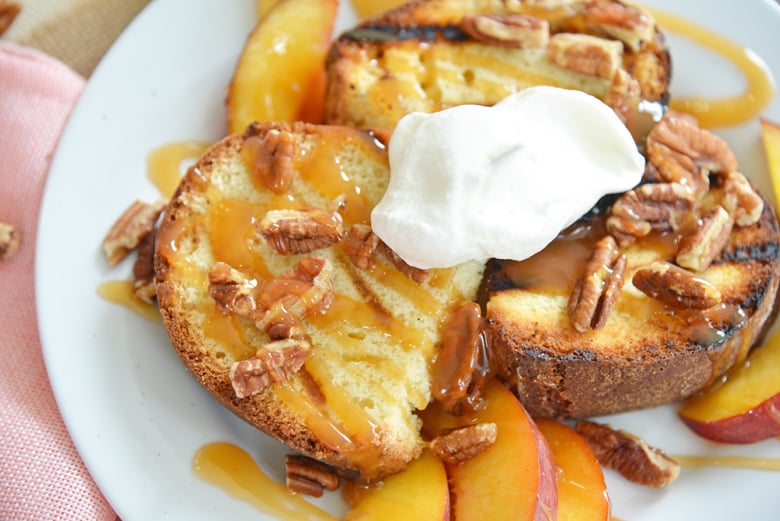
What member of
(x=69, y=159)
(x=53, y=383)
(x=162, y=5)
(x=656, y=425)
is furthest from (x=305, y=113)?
(x=656, y=425)

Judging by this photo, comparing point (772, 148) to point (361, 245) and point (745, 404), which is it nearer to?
point (745, 404)

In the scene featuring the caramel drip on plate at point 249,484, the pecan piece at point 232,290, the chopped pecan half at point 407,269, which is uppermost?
the chopped pecan half at point 407,269

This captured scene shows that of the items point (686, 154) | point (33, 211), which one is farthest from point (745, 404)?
point (33, 211)

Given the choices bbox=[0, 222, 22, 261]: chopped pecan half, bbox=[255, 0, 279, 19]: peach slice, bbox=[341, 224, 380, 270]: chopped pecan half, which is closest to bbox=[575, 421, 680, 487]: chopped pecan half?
bbox=[341, 224, 380, 270]: chopped pecan half

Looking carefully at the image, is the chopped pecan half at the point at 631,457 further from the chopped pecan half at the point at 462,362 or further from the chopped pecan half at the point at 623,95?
the chopped pecan half at the point at 623,95

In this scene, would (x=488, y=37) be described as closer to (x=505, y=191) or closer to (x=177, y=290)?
(x=505, y=191)

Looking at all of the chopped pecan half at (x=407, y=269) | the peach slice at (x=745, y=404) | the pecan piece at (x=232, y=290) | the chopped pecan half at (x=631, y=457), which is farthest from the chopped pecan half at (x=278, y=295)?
the peach slice at (x=745, y=404)

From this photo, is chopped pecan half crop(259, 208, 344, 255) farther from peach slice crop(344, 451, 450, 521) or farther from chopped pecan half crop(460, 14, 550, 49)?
chopped pecan half crop(460, 14, 550, 49)
